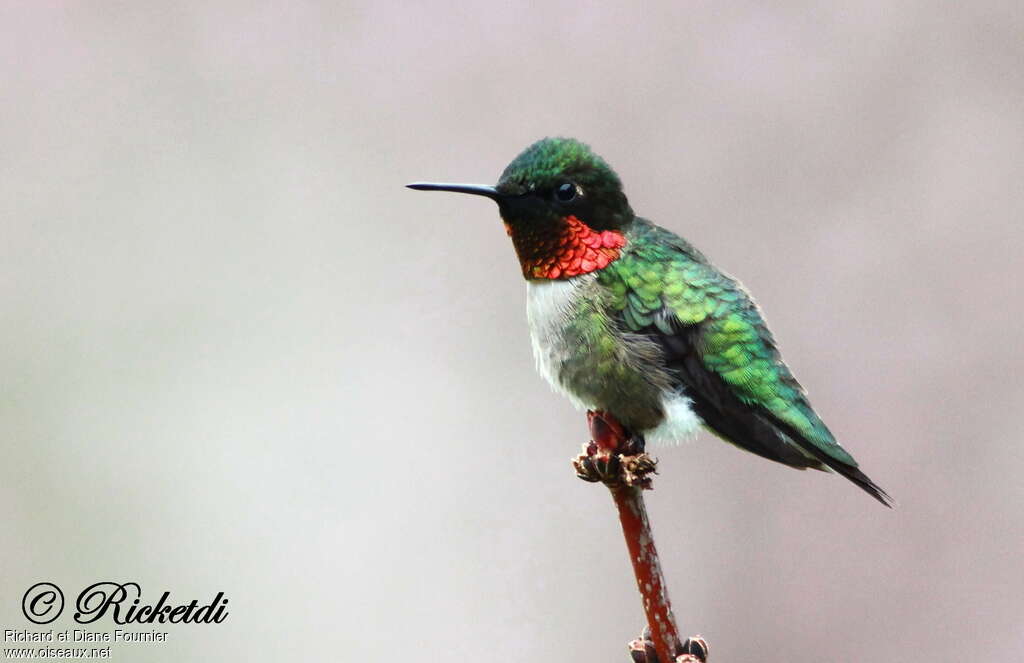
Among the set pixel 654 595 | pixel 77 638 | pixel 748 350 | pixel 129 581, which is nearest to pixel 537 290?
pixel 748 350

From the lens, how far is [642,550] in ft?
5.16

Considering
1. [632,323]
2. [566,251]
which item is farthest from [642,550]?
[566,251]

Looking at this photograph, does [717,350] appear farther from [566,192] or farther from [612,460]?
[612,460]

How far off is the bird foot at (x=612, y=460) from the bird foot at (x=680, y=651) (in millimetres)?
256

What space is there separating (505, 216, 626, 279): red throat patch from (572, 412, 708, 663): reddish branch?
598mm

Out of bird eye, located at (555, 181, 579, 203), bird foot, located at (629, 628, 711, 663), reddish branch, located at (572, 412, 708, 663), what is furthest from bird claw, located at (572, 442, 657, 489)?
bird eye, located at (555, 181, 579, 203)

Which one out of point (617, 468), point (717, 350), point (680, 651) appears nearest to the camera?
point (680, 651)

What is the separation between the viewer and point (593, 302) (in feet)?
8.06

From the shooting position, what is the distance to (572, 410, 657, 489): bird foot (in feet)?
5.67

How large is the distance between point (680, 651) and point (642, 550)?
147 mm

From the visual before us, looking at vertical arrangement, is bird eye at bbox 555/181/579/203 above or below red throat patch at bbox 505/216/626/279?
above

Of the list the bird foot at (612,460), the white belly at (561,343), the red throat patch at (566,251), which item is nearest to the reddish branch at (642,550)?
the bird foot at (612,460)

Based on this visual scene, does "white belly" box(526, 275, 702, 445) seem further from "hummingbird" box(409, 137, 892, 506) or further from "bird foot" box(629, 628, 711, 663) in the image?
"bird foot" box(629, 628, 711, 663)

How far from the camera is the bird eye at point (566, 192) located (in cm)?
241
